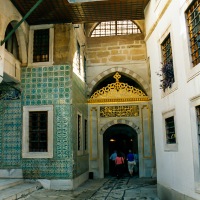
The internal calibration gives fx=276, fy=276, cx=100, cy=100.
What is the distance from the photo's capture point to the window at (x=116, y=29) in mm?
12281

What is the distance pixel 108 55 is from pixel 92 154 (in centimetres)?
425

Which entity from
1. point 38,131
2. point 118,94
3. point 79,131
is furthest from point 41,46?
point 118,94

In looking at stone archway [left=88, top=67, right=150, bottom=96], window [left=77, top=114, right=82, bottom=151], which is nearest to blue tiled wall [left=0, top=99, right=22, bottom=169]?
window [left=77, top=114, right=82, bottom=151]

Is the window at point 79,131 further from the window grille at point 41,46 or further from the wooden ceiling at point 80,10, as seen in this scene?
the wooden ceiling at point 80,10

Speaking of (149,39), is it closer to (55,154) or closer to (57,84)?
(57,84)

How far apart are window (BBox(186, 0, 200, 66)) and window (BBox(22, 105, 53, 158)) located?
470 cm

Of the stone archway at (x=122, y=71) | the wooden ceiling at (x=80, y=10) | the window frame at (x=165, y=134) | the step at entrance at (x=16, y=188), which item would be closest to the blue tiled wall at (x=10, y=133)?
the step at entrance at (x=16, y=188)

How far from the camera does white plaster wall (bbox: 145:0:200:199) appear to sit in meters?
4.92

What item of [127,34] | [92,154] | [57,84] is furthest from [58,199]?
[127,34]

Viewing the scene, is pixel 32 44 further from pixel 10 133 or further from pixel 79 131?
pixel 79 131

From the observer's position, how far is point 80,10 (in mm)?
8047

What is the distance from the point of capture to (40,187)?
7.74 meters

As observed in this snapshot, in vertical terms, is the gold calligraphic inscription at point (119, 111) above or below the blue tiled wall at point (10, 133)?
above

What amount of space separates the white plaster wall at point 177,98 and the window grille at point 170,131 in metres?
0.20
